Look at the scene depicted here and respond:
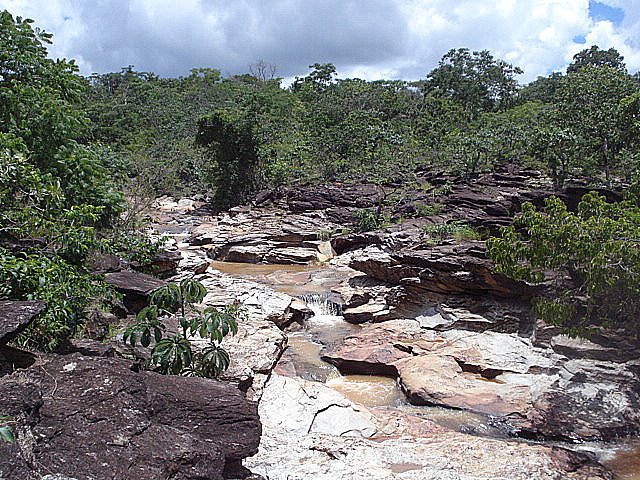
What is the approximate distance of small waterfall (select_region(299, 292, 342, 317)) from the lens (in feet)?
44.1

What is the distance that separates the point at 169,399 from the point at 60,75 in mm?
8191

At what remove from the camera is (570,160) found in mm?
19312

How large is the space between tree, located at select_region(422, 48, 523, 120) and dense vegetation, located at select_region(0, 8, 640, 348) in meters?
0.12

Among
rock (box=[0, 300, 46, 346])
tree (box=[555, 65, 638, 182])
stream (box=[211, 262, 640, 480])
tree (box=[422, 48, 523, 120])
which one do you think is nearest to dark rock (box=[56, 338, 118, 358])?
rock (box=[0, 300, 46, 346])

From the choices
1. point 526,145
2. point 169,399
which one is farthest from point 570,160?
point 169,399

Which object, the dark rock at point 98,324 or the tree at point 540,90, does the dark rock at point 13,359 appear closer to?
the dark rock at point 98,324

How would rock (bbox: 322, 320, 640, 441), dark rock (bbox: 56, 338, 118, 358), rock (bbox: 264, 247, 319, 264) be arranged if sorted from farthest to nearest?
rock (bbox: 264, 247, 319, 264), rock (bbox: 322, 320, 640, 441), dark rock (bbox: 56, 338, 118, 358)

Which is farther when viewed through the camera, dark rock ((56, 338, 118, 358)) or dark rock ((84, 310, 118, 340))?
dark rock ((84, 310, 118, 340))

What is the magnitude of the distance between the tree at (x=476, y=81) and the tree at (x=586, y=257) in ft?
109

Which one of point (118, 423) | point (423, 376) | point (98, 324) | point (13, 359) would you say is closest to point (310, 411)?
point (423, 376)

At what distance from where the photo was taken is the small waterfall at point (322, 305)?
13453mm

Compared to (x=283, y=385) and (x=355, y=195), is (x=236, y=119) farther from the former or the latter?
(x=283, y=385)

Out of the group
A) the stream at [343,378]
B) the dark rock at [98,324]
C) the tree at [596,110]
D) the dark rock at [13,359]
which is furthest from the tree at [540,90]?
the dark rock at [13,359]

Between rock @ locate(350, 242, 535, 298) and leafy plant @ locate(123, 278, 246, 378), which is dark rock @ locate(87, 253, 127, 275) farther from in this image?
rock @ locate(350, 242, 535, 298)
